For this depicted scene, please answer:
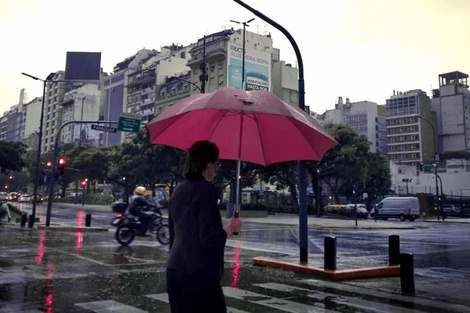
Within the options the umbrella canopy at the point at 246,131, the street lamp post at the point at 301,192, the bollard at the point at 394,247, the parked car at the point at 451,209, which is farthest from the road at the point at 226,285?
the parked car at the point at 451,209

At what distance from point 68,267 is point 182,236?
7.91m

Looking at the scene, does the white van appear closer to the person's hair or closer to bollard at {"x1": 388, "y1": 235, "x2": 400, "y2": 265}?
bollard at {"x1": 388, "y1": 235, "x2": 400, "y2": 265}

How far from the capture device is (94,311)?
19.3ft

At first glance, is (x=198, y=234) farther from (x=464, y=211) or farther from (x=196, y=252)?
(x=464, y=211)

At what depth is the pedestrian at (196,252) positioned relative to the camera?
279 centimetres

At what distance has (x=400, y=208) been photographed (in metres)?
43.2

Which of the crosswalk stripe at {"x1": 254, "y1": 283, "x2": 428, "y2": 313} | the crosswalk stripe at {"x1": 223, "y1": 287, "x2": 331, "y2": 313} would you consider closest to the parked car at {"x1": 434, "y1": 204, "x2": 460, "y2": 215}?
the crosswalk stripe at {"x1": 254, "y1": 283, "x2": 428, "y2": 313}

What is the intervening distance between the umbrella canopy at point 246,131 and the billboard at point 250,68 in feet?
214

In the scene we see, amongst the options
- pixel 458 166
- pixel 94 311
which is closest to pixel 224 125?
pixel 94 311

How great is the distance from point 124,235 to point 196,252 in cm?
1282

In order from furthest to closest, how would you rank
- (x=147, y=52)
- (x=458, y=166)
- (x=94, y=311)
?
1. (x=147, y=52)
2. (x=458, y=166)
3. (x=94, y=311)

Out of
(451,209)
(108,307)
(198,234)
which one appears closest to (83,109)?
(451,209)

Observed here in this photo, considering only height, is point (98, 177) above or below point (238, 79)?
below

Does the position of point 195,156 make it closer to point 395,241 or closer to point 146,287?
point 146,287
